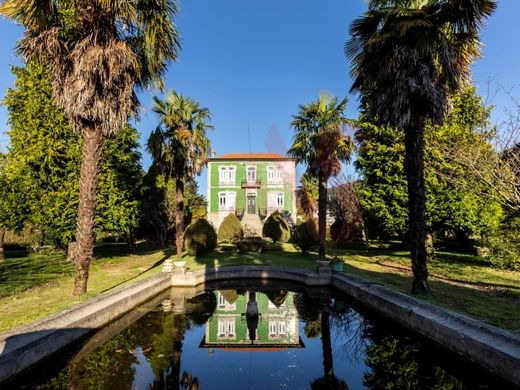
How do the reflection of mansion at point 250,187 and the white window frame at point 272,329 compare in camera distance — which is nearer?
the white window frame at point 272,329

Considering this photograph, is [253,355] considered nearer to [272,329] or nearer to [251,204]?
[272,329]

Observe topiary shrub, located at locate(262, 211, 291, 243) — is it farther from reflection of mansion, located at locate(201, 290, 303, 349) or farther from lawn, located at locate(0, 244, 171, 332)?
reflection of mansion, located at locate(201, 290, 303, 349)

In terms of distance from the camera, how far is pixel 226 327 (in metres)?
9.13

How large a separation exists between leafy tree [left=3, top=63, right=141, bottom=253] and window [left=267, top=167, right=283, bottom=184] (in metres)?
23.8

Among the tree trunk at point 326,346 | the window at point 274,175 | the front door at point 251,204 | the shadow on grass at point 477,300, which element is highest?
the window at point 274,175

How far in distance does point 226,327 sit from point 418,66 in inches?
381

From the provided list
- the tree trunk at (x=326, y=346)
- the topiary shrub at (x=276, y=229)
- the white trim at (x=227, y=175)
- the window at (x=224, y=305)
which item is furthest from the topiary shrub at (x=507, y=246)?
the white trim at (x=227, y=175)

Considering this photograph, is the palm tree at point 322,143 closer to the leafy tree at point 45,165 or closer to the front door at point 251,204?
the leafy tree at point 45,165

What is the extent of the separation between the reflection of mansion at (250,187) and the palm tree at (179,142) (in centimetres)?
2055

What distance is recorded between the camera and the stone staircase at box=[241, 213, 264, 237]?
3625cm

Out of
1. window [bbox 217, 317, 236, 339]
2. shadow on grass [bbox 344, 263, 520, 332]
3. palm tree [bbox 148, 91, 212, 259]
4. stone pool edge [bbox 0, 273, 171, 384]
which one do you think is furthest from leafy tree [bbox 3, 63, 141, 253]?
shadow on grass [bbox 344, 263, 520, 332]

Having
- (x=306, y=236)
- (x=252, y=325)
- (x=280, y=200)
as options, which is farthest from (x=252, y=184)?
(x=252, y=325)

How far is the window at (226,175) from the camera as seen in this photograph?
4175 centimetres

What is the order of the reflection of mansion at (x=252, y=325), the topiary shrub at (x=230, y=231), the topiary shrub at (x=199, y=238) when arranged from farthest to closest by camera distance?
the topiary shrub at (x=230, y=231) < the topiary shrub at (x=199, y=238) < the reflection of mansion at (x=252, y=325)
